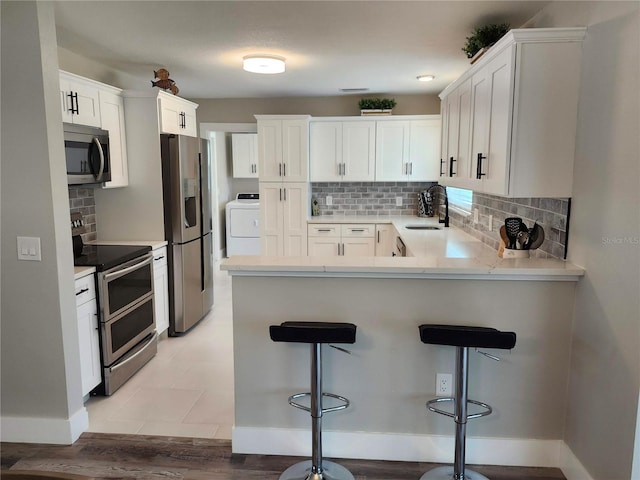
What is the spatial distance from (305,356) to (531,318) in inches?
44.6

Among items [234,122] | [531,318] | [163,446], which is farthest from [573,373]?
[234,122]

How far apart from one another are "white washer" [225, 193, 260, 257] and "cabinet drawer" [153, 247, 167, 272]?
11.3ft

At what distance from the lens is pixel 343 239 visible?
5348 millimetres

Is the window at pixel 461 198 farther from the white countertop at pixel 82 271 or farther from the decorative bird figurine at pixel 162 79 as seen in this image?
the white countertop at pixel 82 271

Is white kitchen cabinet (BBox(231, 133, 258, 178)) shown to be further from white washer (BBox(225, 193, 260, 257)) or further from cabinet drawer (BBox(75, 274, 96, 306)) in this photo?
cabinet drawer (BBox(75, 274, 96, 306))

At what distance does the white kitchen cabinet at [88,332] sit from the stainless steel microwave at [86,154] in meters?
0.73

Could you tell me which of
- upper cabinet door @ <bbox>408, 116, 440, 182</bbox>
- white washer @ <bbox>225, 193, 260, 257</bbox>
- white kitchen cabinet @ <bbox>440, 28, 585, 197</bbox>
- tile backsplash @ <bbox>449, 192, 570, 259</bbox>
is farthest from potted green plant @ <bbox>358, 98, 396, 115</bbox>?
white kitchen cabinet @ <bbox>440, 28, 585, 197</bbox>

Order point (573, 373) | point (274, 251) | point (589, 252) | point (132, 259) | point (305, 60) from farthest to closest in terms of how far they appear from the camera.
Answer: point (274, 251), point (305, 60), point (132, 259), point (573, 373), point (589, 252)

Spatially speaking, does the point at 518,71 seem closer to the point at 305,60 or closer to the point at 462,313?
the point at 462,313

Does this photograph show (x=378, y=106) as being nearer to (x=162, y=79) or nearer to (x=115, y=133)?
(x=162, y=79)

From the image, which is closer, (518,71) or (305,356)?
(518,71)

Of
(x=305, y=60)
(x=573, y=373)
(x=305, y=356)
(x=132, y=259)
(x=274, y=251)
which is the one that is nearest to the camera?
(x=573, y=373)

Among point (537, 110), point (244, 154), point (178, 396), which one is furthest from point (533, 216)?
point (244, 154)

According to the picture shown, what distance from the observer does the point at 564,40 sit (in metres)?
2.06
